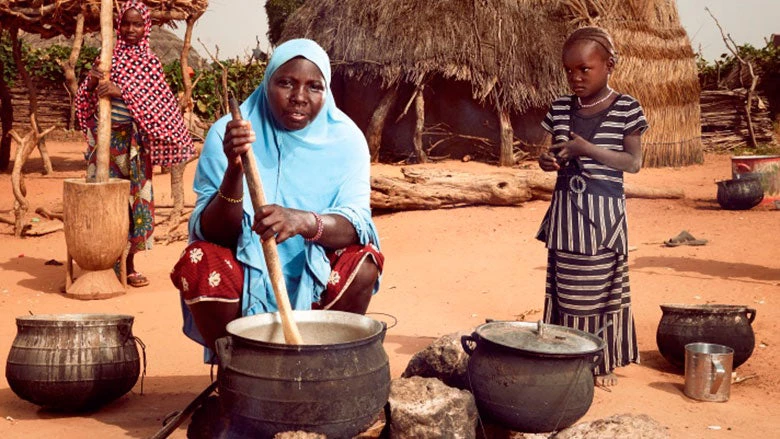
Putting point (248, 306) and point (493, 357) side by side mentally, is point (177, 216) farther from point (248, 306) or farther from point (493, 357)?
point (493, 357)

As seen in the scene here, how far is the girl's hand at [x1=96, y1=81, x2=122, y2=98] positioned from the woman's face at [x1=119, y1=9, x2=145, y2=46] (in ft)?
1.34

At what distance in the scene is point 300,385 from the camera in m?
2.35

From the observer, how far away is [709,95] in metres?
16.0

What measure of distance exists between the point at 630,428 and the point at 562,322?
141cm

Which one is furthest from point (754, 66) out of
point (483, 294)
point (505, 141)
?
point (483, 294)

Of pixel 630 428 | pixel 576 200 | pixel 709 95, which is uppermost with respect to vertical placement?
pixel 709 95

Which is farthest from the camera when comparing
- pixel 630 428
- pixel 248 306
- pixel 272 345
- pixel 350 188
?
pixel 350 188

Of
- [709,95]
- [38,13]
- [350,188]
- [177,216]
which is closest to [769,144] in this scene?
[709,95]

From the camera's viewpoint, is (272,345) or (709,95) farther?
(709,95)

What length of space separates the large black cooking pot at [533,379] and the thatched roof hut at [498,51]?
30.3 feet

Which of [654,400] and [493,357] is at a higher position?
[493,357]

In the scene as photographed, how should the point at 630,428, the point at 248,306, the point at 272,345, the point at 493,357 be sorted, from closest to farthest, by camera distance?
the point at 272,345, the point at 630,428, the point at 493,357, the point at 248,306

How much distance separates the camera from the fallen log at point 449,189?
8.48 metres

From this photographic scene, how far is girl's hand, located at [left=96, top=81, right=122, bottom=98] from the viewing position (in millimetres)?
5707
